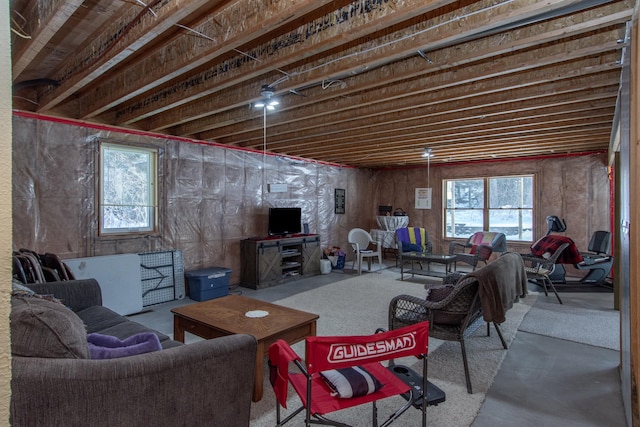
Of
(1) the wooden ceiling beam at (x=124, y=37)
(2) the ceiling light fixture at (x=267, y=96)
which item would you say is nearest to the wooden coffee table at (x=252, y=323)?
(2) the ceiling light fixture at (x=267, y=96)

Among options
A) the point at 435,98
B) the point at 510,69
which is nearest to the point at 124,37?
the point at 435,98

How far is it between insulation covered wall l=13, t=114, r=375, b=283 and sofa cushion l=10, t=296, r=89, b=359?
A: 10.3ft

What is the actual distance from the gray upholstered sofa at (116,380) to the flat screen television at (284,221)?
4679mm

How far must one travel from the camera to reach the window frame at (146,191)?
14.4ft

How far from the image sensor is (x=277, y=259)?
605cm

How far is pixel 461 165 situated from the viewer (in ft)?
25.6

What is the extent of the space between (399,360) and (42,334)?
2550mm

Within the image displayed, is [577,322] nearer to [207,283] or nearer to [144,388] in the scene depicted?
[144,388]

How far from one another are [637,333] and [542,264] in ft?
13.0

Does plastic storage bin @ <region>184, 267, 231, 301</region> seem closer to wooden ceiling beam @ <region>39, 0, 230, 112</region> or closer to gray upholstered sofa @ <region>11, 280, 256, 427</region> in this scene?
wooden ceiling beam @ <region>39, 0, 230, 112</region>

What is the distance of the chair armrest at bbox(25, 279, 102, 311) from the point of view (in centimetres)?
277

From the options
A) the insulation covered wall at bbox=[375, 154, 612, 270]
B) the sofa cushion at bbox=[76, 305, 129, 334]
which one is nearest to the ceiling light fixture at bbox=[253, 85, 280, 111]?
A: the sofa cushion at bbox=[76, 305, 129, 334]

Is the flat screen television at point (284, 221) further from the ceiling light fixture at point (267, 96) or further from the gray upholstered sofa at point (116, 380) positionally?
the gray upholstered sofa at point (116, 380)

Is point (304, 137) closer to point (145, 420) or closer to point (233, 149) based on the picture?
point (233, 149)
